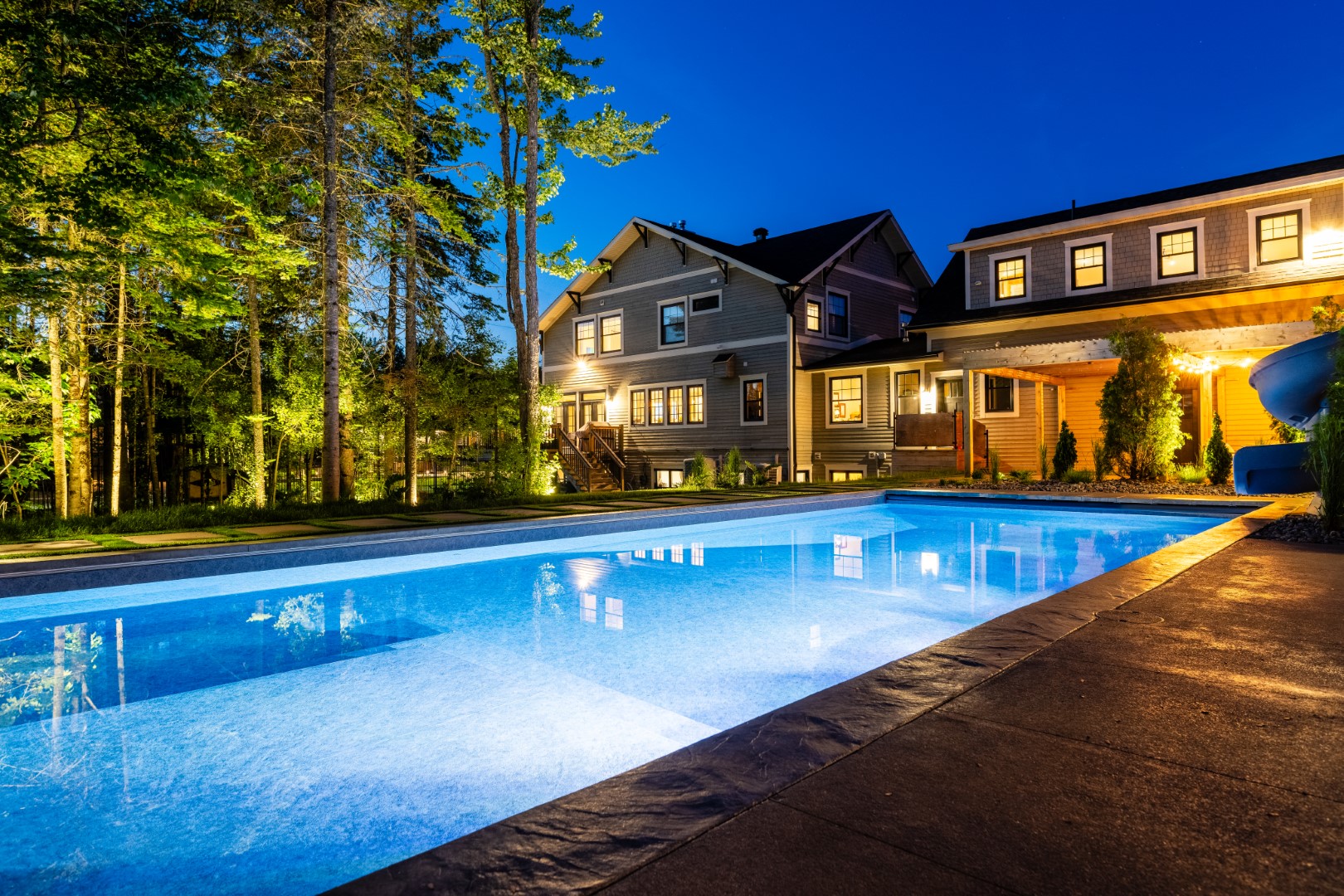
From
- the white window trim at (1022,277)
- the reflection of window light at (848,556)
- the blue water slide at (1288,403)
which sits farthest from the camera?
the white window trim at (1022,277)

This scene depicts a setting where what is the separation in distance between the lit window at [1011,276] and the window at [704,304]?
8003 millimetres

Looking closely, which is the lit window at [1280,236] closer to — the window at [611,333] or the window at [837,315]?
the window at [837,315]

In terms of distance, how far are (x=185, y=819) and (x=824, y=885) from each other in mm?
2554

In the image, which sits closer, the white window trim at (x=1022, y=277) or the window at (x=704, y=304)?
the white window trim at (x=1022, y=277)

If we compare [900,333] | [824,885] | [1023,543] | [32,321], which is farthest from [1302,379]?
[32,321]

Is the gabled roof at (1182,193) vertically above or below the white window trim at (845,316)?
above

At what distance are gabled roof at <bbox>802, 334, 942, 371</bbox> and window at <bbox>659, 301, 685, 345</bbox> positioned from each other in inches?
182

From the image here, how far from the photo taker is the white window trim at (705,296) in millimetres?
21844

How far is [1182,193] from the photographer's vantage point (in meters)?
15.9

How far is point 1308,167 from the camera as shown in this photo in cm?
1458

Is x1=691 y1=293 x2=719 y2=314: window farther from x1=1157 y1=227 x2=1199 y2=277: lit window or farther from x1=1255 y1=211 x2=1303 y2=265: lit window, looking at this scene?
x1=1255 y1=211 x2=1303 y2=265: lit window

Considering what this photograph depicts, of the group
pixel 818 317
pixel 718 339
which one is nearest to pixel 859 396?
pixel 818 317

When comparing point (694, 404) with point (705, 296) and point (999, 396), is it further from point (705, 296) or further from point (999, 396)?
point (999, 396)

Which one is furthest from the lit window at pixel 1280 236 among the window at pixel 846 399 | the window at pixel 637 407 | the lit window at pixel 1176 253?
the window at pixel 637 407
